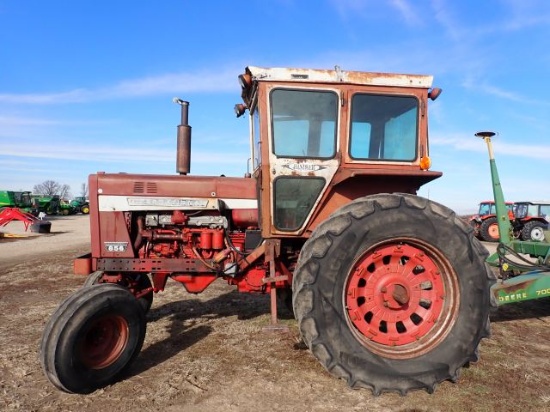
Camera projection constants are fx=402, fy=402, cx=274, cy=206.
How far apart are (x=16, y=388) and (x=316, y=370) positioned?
2.25 m

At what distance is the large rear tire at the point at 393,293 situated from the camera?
109 inches

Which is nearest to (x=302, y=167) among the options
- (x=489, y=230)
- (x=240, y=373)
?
(x=240, y=373)

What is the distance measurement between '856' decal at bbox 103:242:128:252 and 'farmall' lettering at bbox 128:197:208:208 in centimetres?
38

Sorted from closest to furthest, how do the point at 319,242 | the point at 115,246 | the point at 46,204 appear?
the point at 319,242
the point at 115,246
the point at 46,204

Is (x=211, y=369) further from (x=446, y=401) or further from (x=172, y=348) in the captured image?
(x=446, y=401)

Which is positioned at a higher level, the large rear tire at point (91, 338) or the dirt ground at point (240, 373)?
the large rear tire at point (91, 338)

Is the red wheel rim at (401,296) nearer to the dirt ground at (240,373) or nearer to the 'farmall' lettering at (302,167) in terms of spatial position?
the dirt ground at (240,373)

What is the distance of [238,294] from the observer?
19.8ft

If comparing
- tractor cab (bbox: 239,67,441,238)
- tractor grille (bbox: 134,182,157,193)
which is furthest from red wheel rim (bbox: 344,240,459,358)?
tractor grille (bbox: 134,182,157,193)

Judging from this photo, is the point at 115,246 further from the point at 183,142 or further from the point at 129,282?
the point at 183,142

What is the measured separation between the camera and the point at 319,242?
9.32 ft

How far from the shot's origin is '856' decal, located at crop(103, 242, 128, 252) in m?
3.71

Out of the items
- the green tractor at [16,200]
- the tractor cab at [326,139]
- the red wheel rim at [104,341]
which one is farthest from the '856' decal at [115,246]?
the green tractor at [16,200]

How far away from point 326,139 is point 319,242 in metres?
1.03
